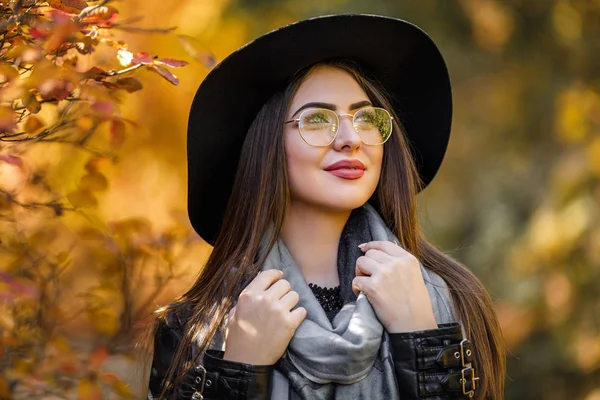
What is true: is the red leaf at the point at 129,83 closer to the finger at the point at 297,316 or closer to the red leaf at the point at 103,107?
the red leaf at the point at 103,107

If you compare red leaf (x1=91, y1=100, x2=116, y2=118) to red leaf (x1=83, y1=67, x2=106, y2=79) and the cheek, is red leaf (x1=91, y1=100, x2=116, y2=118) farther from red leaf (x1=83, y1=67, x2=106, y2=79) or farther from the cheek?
the cheek

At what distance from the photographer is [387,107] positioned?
2.78 metres

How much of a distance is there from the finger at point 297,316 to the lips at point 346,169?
397mm

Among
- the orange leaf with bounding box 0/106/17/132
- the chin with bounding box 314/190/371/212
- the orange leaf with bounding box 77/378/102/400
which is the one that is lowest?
the orange leaf with bounding box 77/378/102/400

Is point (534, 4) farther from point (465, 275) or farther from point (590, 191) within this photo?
point (465, 275)

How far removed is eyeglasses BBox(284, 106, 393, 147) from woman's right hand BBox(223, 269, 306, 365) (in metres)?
0.42

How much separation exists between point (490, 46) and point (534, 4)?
0.51m

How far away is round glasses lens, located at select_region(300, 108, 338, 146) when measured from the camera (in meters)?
2.56

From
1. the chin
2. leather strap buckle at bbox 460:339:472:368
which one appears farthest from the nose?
leather strap buckle at bbox 460:339:472:368

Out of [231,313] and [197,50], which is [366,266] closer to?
[231,313]

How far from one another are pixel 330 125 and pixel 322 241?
13.9 inches

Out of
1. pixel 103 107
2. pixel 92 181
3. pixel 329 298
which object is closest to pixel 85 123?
pixel 92 181

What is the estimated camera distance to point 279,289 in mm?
2473

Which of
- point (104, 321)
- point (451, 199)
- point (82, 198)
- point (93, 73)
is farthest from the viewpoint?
point (451, 199)
